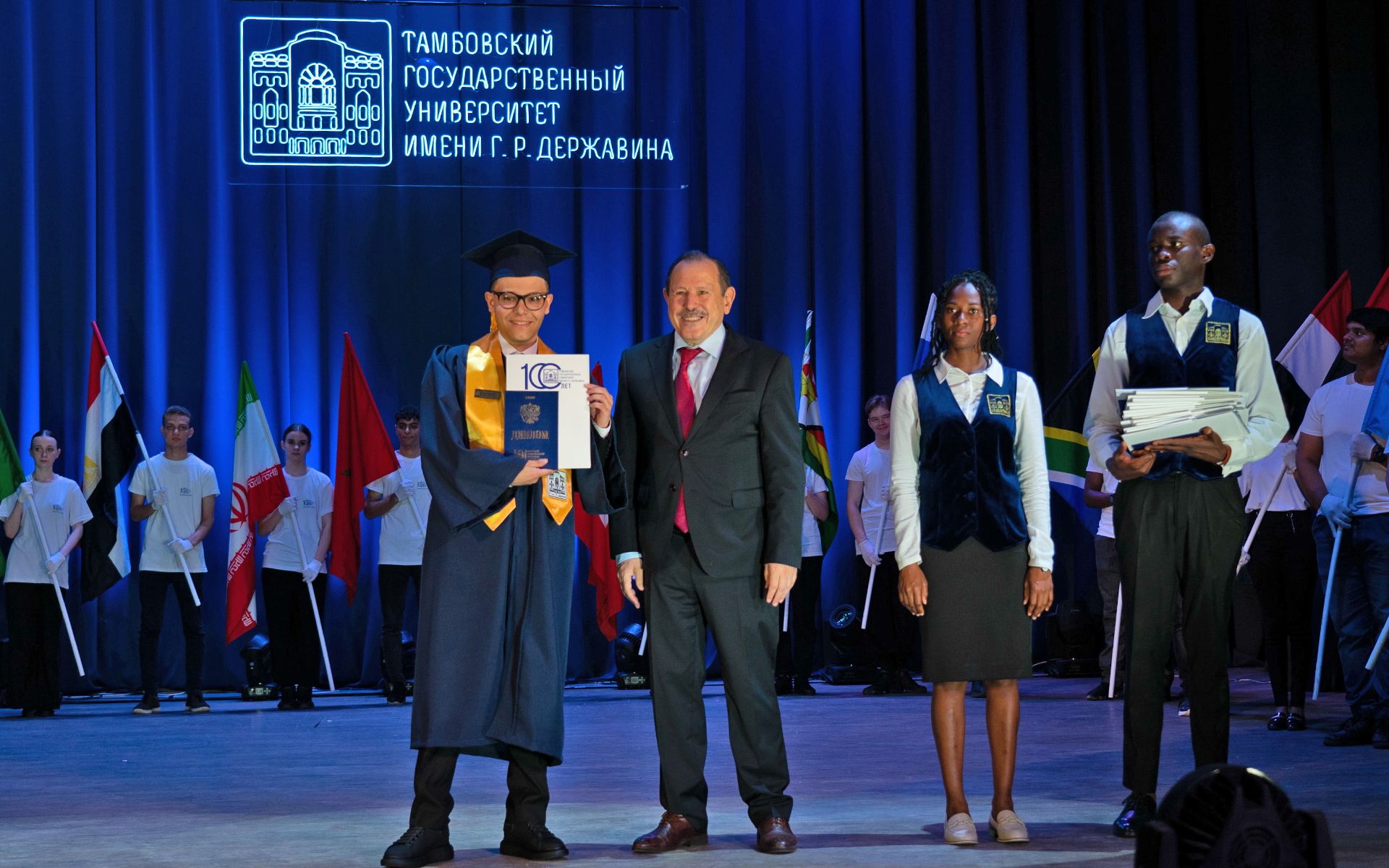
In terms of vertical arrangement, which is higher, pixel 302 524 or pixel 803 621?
pixel 302 524

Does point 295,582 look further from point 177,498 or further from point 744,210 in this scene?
point 744,210

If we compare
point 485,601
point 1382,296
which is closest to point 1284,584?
point 1382,296

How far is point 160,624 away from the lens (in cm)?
802

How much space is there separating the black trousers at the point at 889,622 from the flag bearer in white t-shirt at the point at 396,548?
2.69 metres

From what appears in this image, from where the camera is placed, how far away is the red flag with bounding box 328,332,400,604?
27.7ft

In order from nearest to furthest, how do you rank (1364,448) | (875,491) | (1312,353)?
(1364,448) < (1312,353) < (875,491)

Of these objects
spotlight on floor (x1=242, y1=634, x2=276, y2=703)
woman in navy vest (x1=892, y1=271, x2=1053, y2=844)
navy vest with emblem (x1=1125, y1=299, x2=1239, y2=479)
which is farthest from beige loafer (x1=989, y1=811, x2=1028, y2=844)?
spotlight on floor (x1=242, y1=634, x2=276, y2=703)

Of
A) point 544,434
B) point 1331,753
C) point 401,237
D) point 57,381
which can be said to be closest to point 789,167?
point 401,237

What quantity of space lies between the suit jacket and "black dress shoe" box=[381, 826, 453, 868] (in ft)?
2.84

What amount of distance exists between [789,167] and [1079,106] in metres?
2.07

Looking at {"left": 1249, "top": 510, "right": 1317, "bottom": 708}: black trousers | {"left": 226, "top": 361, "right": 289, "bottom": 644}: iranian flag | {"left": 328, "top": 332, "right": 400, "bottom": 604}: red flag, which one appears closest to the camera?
{"left": 1249, "top": 510, "right": 1317, "bottom": 708}: black trousers

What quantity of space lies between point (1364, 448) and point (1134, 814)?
2.68 meters

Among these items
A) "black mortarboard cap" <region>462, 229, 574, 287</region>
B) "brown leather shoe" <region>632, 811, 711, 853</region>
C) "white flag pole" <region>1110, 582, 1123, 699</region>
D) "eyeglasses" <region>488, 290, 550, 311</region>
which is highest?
"black mortarboard cap" <region>462, 229, 574, 287</region>

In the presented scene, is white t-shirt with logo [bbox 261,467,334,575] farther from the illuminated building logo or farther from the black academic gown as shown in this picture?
the black academic gown
